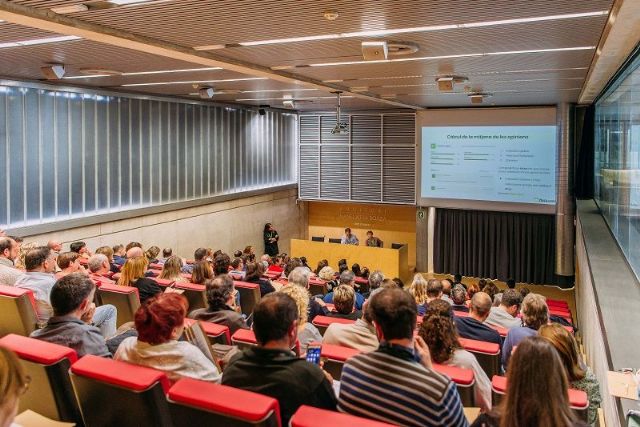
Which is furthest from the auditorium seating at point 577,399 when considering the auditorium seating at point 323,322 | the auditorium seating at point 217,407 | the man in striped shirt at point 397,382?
the auditorium seating at point 323,322

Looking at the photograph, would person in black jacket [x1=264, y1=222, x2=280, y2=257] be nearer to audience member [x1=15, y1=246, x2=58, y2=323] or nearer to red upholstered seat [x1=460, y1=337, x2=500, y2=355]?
audience member [x1=15, y1=246, x2=58, y2=323]

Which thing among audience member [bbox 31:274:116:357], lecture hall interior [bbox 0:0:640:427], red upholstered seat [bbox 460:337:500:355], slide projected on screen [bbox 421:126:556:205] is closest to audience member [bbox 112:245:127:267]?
lecture hall interior [bbox 0:0:640:427]

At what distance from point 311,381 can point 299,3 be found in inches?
102

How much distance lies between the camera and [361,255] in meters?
13.0

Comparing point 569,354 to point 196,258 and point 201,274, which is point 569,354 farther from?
point 196,258

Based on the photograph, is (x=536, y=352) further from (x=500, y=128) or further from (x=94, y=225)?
(x=500, y=128)

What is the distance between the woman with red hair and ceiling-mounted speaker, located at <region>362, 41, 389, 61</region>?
3.07 meters

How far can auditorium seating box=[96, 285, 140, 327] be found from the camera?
15.7 ft

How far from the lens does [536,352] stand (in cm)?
197

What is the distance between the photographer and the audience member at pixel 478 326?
432cm

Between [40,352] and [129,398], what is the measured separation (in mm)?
Result: 579

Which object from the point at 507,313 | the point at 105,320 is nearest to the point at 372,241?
the point at 507,313

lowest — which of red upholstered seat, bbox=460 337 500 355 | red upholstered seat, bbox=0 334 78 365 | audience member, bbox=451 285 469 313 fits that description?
audience member, bbox=451 285 469 313

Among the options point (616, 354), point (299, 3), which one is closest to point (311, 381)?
point (616, 354)
